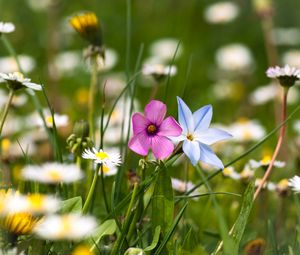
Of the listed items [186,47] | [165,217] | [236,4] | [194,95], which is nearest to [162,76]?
[165,217]

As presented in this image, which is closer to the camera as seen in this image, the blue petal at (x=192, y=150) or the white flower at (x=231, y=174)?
the blue petal at (x=192, y=150)

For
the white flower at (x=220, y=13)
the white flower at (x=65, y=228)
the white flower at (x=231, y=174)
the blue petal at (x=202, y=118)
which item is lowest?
the white flower at (x=231, y=174)

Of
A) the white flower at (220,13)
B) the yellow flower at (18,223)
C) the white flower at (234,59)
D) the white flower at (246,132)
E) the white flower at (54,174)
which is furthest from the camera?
the white flower at (220,13)

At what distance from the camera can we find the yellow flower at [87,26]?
1.61 meters

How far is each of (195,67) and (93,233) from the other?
2368mm

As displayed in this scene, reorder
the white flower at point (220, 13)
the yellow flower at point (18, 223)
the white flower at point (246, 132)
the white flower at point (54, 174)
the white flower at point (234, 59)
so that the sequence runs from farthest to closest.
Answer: the white flower at point (220, 13)
the white flower at point (234, 59)
the white flower at point (246, 132)
the white flower at point (54, 174)
the yellow flower at point (18, 223)

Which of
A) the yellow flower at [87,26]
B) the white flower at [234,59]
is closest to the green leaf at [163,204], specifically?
the yellow flower at [87,26]

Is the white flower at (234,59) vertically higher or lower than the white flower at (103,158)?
higher

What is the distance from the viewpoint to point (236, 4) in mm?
4309

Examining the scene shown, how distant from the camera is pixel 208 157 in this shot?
1.13 metres

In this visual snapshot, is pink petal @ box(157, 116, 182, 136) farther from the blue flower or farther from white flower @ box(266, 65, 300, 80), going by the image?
white flower @ box(266, 65, 300, 80)

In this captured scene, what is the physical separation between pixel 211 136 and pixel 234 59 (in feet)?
8.13

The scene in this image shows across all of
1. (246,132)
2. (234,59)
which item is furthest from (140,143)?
(234,59)

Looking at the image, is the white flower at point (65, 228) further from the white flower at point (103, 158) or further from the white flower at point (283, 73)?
the white flower at point (283, 73)
